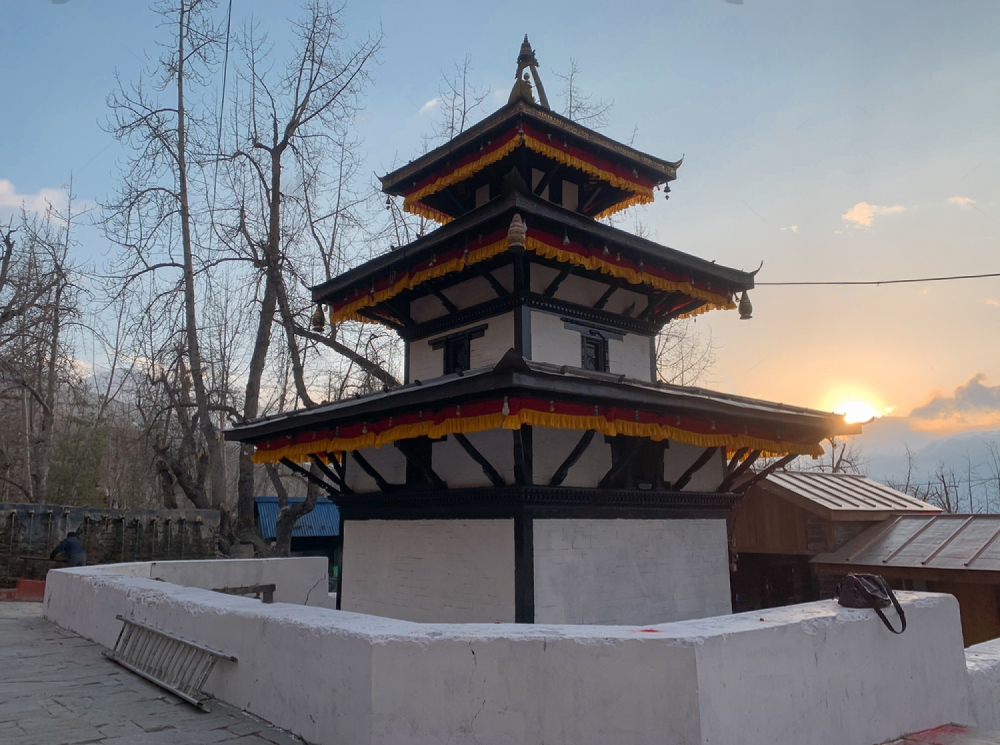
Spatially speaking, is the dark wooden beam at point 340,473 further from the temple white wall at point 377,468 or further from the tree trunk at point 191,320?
the tree trunk at point 191,320

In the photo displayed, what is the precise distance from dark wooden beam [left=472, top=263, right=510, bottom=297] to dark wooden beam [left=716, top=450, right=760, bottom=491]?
4.79 m

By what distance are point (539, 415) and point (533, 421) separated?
0.12 metres

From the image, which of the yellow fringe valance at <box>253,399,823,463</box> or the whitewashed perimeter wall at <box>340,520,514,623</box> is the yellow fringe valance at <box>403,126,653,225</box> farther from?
the whitewashed perimeter wall at <box>340,520,514,623</box>

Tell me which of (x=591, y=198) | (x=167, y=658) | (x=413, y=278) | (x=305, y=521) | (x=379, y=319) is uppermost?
(x=591, y=198)

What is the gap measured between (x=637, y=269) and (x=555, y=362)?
1968mm

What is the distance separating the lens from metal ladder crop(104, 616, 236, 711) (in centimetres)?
607

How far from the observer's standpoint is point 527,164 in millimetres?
11680

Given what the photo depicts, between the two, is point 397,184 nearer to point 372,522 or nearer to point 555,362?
point 555,362

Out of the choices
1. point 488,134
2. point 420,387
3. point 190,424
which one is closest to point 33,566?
point 190,424

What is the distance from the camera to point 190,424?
2144 cm

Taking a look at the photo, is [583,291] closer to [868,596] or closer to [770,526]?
[770,526]

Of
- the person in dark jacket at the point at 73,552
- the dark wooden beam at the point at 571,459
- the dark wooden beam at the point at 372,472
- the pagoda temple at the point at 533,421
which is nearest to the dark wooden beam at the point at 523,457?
the pagoda temple at the point at 533,421

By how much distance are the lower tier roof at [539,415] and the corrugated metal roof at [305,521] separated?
18.0 metres

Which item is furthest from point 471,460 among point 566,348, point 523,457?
point 566,348
